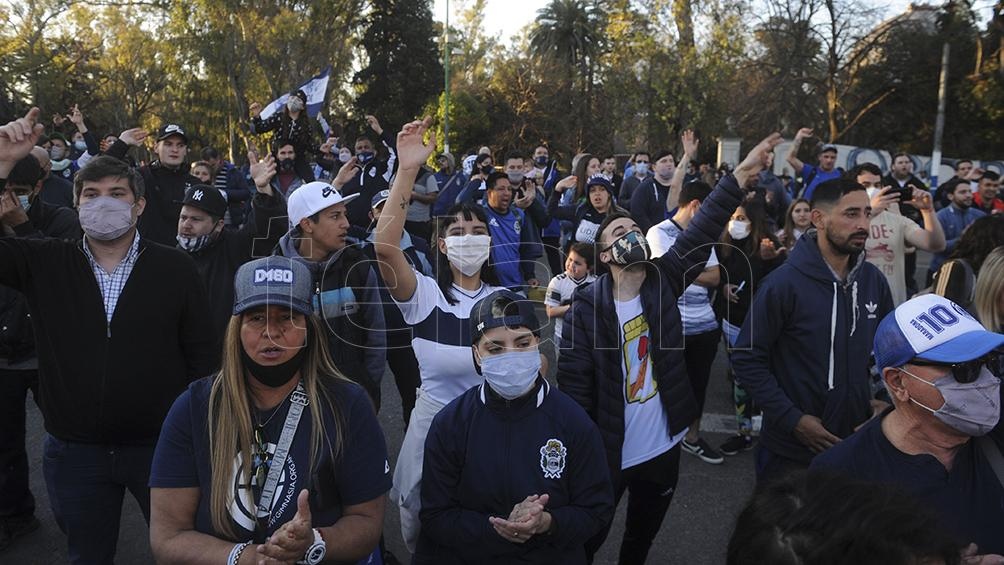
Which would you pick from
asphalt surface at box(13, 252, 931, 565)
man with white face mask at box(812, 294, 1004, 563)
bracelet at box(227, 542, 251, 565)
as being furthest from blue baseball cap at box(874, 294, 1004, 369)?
bracelet at box(227, 542, 251, 565)

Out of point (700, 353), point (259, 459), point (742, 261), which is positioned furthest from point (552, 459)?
point (742, 261)

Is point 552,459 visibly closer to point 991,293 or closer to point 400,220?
point 400,220

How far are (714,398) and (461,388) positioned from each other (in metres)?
4.13

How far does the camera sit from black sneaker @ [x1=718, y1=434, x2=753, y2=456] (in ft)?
17.7

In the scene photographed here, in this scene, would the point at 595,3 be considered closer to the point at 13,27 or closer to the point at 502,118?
the point at 502,118

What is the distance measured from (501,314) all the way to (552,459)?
594mm

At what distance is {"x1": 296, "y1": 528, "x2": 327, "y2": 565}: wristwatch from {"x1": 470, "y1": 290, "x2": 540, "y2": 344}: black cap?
100cm

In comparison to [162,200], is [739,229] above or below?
below

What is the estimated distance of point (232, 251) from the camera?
4.27 metres

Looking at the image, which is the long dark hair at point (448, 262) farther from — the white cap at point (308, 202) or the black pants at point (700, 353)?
the black pants at point (700, 353)

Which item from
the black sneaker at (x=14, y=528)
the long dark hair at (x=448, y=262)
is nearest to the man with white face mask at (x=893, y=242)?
the long dark hair at (x=448, y=262)

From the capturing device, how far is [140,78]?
36812 millimetres

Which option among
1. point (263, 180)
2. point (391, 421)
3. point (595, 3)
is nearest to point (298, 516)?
point (263, 180)

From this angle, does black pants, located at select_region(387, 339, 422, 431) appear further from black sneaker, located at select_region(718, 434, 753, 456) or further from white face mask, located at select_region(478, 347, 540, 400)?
black sneaker, located at select_region(718, 434, 753, 456)
